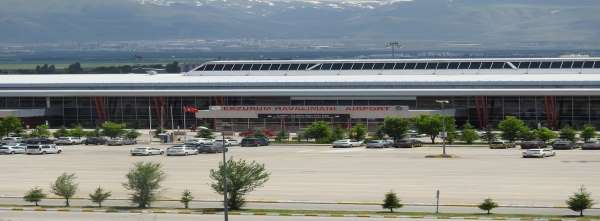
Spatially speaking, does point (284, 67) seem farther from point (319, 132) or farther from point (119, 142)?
point (119, 142)

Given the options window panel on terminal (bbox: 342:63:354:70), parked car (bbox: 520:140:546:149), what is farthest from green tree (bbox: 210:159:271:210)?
window panel on terminal (bbox: 342:63:354:70)

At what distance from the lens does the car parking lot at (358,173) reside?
164ft

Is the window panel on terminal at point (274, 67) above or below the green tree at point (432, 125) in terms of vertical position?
above

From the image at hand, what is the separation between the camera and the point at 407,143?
72.1 m

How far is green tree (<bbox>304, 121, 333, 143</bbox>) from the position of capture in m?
77.7

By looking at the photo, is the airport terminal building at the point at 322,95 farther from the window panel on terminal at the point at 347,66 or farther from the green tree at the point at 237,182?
the green tree at the point at 237,182

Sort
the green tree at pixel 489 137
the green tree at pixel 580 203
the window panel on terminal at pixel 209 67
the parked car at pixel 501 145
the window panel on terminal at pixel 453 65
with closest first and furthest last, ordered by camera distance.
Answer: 1. the green tree at pixel 580 203
2. the parked car at pixel 501 145
3. the green tree at pixel 489 137
4. the window panel on terminal at pixel 453 65
5. the window panel on terminal at pixel 209 67

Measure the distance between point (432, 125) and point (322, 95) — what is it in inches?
636

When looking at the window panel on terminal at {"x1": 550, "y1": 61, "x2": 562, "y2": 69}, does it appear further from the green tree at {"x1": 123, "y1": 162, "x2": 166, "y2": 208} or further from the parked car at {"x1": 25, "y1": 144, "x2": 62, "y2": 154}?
the green tree at {"x1": 123, "y1": 162, "x2": 166, "y2": 208}

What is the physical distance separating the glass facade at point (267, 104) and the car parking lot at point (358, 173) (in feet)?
52.1

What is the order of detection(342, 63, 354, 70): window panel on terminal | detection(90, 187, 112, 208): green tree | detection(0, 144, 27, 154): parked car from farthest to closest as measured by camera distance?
1. detection(342, 63, 354, 70): window panel on terminal
2. detection(0, 144, 27, 154): parked car
3. detection(90, 187, 112, 208): green tree

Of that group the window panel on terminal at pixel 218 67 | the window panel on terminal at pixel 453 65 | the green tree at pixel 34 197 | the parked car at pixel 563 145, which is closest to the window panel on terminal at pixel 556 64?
the window panel on terminal at pixel 453 65

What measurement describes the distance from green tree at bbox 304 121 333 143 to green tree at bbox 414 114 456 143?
450 centimetres

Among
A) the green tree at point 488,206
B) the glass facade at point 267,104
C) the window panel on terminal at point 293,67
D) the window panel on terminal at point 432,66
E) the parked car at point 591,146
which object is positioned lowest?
the green tree at point 488,206
